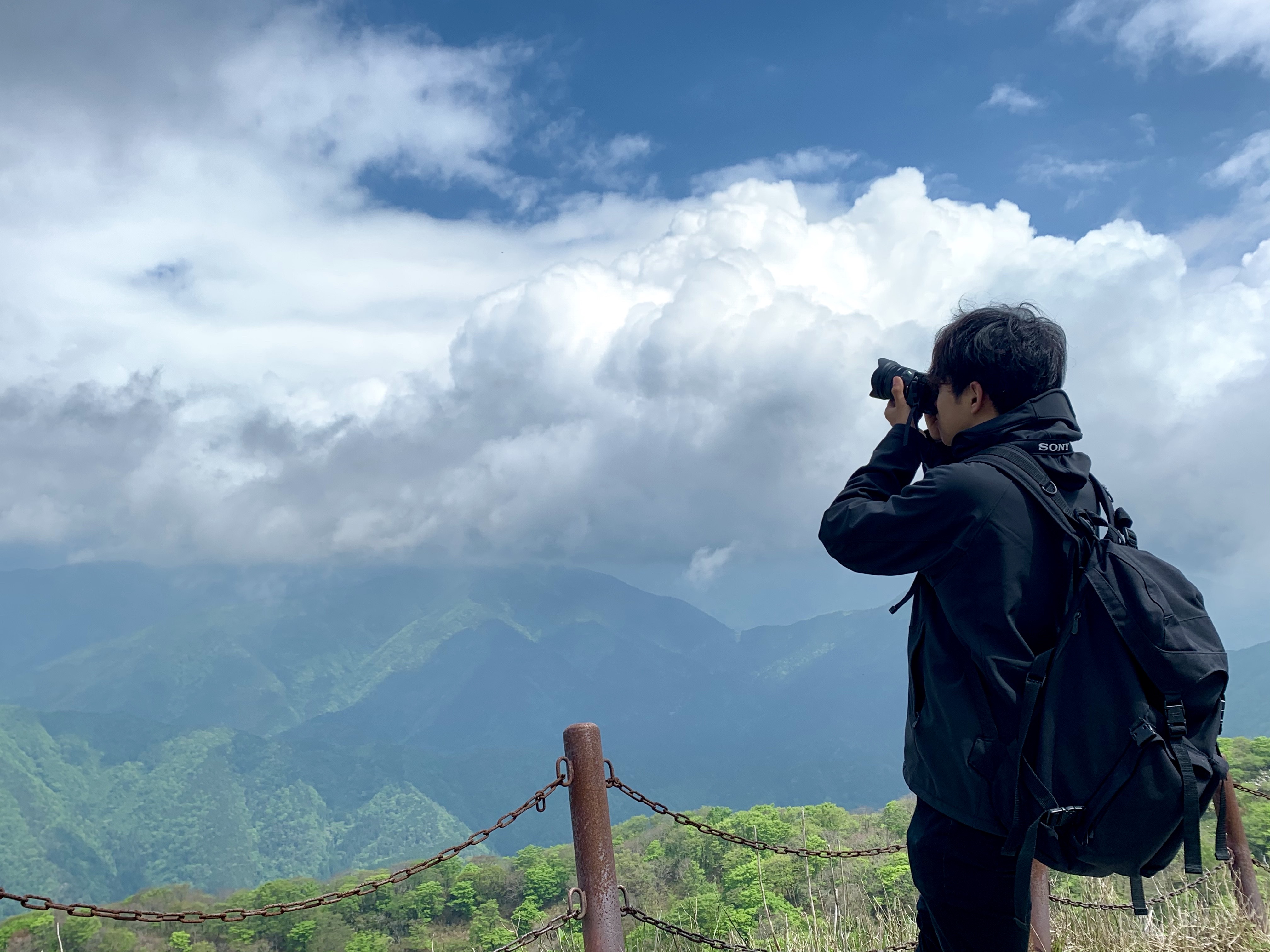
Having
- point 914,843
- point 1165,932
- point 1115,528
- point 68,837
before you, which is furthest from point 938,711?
point 68,837

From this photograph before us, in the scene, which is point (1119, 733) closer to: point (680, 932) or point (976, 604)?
point (976, 604)

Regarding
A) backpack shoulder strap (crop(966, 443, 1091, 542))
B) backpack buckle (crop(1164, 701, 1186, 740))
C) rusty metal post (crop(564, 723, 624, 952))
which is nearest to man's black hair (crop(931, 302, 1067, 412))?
backpack shoulder strap (crop(966, 443, 1091, 542))

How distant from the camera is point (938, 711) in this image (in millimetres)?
2287

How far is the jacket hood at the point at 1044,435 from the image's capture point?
2332 millimetres

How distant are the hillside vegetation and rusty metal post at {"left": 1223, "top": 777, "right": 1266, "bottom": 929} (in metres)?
0.09

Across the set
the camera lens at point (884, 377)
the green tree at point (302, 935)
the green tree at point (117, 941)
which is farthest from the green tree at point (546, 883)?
the camera lens at point (884, 377)

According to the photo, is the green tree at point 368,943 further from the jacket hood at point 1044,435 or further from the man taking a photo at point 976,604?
the jacket hood at point 1044,435

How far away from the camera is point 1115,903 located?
5504mm

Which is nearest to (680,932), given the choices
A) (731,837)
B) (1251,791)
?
(731,837)

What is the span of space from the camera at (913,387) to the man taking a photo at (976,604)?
0.69 feet

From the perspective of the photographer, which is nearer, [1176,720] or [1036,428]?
[1176,720]

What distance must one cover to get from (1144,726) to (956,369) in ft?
3.35

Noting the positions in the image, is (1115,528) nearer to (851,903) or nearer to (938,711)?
(938,711)

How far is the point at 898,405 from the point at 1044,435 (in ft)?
1.68
